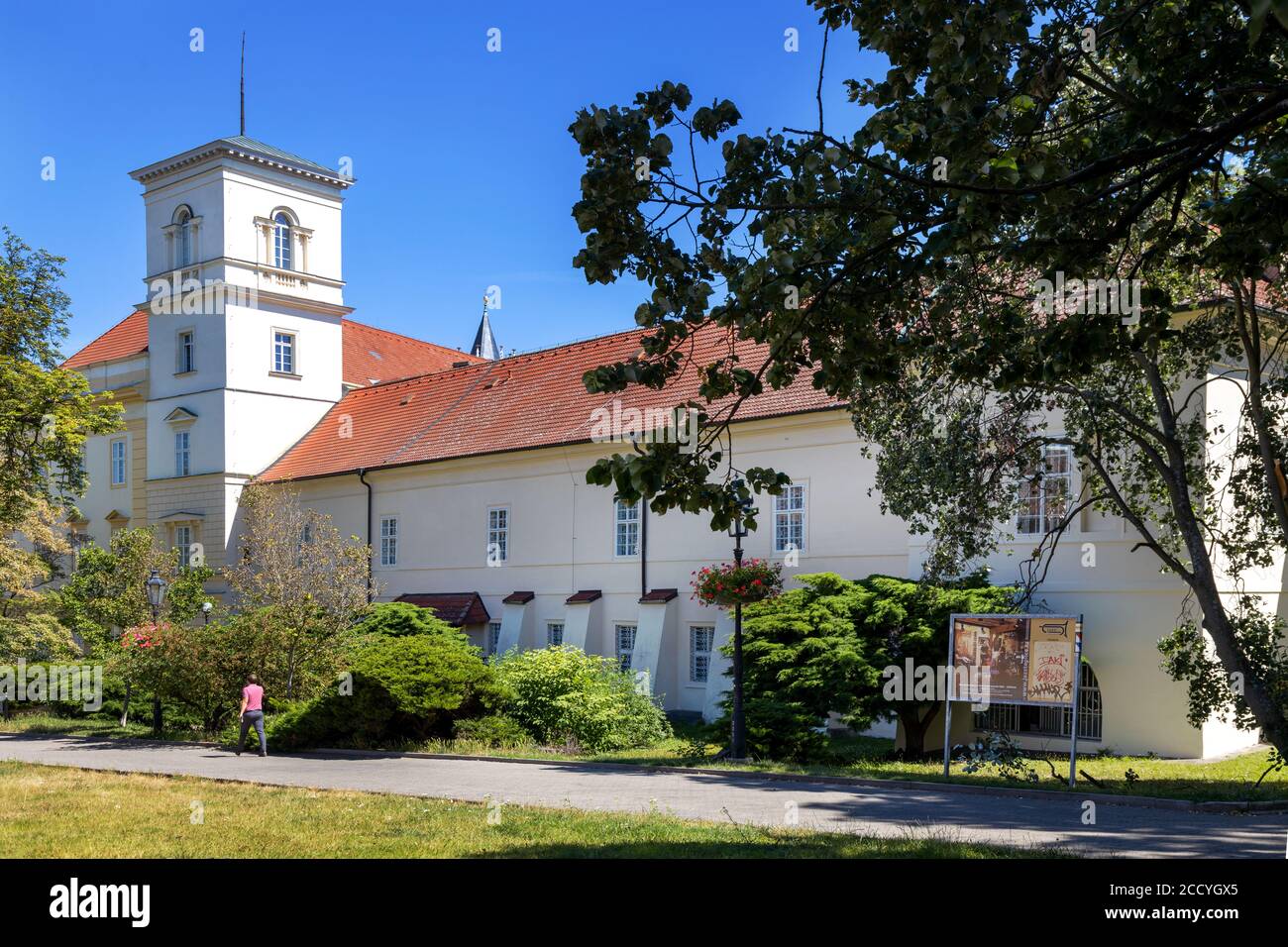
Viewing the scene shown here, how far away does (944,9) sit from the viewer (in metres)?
7.86

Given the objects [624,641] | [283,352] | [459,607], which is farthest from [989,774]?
[283,352]

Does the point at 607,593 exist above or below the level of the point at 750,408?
below

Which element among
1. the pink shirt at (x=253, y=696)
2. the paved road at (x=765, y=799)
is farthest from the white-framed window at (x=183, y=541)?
the pink shirt at (x=253, y=696)

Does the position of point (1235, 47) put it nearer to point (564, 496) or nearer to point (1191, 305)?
point (1191, 305)

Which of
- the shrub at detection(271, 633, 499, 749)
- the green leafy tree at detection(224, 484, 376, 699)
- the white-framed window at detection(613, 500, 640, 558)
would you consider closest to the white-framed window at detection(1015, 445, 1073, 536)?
the shrub at detection(271, 633, 499, 749)

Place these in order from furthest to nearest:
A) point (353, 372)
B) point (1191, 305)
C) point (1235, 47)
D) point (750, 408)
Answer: point (353, 372) < point (750, 408) < point (1191, 305) < point (1235, 47)

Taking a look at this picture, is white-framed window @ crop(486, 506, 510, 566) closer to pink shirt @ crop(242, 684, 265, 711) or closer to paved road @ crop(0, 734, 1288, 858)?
paved road @ crop(0, 734, 1288, 858)

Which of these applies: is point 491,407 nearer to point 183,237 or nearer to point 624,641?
point 624,641

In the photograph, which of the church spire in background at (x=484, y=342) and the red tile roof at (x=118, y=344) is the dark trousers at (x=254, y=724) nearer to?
the red tile roof at (x=118, y=344)

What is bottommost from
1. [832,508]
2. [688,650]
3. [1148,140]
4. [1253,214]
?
[688,650]

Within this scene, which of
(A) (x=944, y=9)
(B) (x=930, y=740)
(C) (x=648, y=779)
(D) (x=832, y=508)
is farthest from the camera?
(D) (x=832, y=508)

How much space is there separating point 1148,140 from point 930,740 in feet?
57.8

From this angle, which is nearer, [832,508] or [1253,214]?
[1253,214]

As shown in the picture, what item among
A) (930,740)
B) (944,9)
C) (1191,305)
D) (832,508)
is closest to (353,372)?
(832,508)
